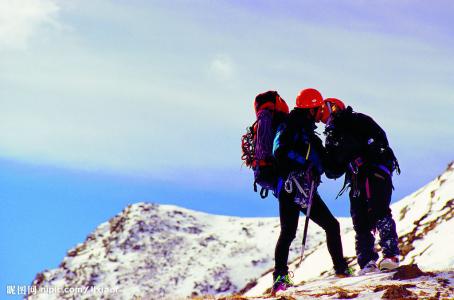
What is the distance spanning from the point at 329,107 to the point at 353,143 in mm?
771

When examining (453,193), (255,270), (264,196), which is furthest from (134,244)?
(264,196)

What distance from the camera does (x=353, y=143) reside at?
1034 cm

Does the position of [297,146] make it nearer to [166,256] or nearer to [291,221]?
[291,221]

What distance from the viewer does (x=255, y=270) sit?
46812 millimetres

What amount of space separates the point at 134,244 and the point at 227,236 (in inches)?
350

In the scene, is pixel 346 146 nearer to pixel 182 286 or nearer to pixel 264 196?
pixel 264 196

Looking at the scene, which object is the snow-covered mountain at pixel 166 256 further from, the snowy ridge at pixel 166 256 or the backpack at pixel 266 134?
the backpack at pixel 266 134

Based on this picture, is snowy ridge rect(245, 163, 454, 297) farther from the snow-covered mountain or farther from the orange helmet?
the orange helmet

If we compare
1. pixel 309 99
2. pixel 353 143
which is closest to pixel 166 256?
pixel 353 143

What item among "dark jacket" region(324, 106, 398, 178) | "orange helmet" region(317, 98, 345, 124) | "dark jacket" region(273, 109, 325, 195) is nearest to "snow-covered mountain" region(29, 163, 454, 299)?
"dark jacket" region(324, 106, 398, 178)

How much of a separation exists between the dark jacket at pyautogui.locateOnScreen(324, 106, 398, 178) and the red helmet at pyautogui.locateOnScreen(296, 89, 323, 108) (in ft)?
1.70

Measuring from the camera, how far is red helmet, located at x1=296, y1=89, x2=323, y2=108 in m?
10.1

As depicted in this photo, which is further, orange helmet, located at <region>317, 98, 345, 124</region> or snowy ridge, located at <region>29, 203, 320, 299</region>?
snowy ridge, located at <region>29, 203, 320, 299</region>

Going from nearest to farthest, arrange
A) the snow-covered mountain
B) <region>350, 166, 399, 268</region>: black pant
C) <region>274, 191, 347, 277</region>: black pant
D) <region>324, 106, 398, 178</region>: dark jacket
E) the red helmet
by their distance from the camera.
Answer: <region>274, 191, 347, 277</region>: black pant, the red helmet, <region>324, 106, 398, 178</region>: dark jacket, <region>350, 166, 399, 268</region>: black pant, the snow-covered mountain
